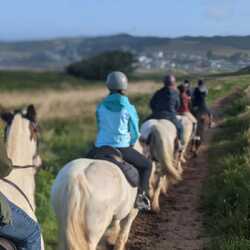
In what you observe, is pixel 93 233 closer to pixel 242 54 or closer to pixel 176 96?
pixel 176 96

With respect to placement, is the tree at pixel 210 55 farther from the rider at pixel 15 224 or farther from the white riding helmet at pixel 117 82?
the rider at pixel 15 224

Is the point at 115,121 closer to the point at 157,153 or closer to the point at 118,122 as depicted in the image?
the point at 118,122

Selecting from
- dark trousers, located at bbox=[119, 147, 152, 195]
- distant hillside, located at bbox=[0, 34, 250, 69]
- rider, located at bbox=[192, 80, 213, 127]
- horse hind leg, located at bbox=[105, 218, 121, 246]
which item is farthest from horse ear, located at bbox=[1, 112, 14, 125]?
rider, located at bbox=[192, 80, 213, 127]

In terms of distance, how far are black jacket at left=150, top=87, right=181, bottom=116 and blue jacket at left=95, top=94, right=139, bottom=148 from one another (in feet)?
15.2

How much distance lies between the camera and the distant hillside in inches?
804

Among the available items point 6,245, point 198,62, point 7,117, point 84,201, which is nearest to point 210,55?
point 198,62

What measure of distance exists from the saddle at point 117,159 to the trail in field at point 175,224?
55.5 inches

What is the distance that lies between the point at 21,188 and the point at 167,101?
24.8 ft

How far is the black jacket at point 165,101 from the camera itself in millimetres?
12789

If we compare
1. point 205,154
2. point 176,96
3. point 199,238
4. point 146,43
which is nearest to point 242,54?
point 205,154

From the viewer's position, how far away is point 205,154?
18062mm

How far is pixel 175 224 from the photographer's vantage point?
1008 centimetres

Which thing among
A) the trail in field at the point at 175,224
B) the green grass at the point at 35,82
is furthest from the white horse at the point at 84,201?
the green grass at the point at 35,82

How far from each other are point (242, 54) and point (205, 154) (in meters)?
3.20
